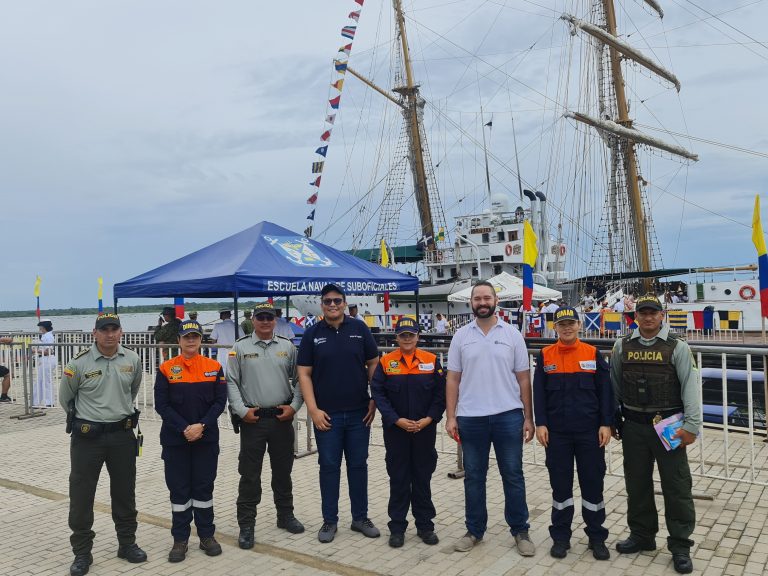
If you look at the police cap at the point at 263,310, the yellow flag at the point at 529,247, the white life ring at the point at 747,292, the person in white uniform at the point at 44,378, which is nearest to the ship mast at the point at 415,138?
the white life ring at the point at 747,292

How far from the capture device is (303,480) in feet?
21.9

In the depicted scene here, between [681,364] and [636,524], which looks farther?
[636,524]

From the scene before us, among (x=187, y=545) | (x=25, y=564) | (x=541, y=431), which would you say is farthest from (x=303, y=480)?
(x=541, y=431)

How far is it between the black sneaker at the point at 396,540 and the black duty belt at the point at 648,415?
1937mm

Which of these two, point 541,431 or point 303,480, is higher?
point 541,431

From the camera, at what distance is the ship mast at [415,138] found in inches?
1430

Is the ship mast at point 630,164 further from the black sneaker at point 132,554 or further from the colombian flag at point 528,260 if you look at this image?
the black sneaker at point 132,554

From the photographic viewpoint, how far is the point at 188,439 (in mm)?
4613

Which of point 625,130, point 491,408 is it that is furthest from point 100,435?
point 625,130

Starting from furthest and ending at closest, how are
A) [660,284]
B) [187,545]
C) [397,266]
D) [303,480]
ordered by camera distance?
[397,266]
[660,284]
[303,480]
[187,545]

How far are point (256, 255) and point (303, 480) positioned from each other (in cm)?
331

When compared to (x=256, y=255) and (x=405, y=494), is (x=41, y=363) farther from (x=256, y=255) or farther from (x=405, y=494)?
(x=405, y=494)

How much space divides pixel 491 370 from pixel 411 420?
739mm

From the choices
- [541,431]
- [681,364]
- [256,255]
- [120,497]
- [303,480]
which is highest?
[256,255]
